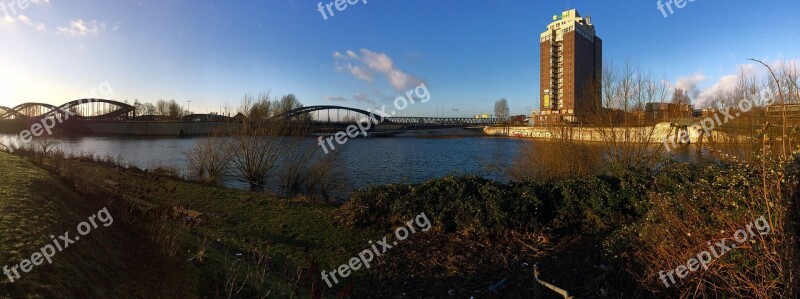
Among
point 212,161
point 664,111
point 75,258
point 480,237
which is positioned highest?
point 664,111

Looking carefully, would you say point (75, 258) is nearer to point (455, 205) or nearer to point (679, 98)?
point (455, 205)

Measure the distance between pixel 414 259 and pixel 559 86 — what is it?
402 ft

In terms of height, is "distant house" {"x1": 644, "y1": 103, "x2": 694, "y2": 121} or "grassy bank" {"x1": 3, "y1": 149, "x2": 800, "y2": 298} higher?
"distant house" {"x1": 644, "y1": 103, "x2": 694, "y2": 121}

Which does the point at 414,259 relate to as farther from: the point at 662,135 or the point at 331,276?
the point at 662,135

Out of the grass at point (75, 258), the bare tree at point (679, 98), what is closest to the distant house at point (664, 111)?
the bare tree at point (679, 98)

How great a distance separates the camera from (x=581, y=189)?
9.69 metres

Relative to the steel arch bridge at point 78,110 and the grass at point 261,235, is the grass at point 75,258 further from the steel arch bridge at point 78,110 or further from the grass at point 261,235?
the steel arch bridge at point 78,110

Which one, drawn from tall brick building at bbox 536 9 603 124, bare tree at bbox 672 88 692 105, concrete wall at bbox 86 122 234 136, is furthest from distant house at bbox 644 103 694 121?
concrete wall at bbox 86 122 234 136

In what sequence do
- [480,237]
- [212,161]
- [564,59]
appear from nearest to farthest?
[480,237] < [212,161] < [564,59]

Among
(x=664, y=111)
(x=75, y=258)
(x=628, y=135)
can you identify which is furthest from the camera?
(x=664, y=111)

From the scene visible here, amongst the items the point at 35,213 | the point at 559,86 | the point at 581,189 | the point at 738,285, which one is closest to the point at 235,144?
the point at 35,213

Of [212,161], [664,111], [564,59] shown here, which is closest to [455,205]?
[664,111]

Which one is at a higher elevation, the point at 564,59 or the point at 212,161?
the point at 564,59

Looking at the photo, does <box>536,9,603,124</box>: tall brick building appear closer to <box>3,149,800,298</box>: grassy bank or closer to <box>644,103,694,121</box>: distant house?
<box>644,103,694,121</box>: distant house
